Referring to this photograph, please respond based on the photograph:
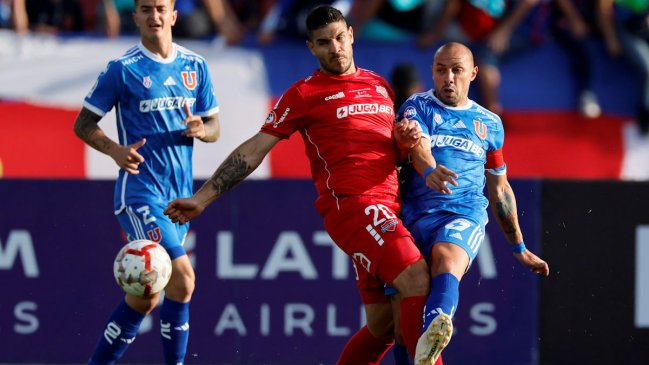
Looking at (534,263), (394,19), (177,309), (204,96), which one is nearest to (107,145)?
(204,96)

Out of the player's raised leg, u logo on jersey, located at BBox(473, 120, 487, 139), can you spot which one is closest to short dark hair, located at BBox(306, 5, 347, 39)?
u logo on jersey, located at BBox(473, 120, 487, 139)

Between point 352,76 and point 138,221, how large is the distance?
1.71 metres

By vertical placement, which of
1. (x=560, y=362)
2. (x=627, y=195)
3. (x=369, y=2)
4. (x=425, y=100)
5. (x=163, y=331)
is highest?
(x=369, y=2)

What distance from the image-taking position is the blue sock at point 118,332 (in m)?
7.80

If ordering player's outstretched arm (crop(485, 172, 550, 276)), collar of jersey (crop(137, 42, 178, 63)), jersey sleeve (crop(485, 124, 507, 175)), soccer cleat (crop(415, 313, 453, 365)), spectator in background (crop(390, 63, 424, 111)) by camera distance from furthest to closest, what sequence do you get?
1. spectator in background (crop(390, 63, 424, 111))
2. collar of jersey (crop(137, 42, 178, 63))
3. player's outstretched arm (crop(485, 172, 550, 276))
4. jersey sleeve (crop(485, 124, 507, 175))
5. soccer cleat (crop(415, 313, 453, 365))

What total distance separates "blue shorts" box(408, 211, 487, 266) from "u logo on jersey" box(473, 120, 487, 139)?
0.50 metres

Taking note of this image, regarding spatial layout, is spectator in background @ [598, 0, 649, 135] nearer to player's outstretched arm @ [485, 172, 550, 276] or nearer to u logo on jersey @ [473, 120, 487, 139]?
player's outstretched arm @ [485, 172, 550, 276]

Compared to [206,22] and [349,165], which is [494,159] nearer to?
[349,165]

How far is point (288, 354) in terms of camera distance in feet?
30.7

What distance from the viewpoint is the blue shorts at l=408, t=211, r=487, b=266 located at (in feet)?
22.6

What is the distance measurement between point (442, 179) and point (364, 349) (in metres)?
1.42

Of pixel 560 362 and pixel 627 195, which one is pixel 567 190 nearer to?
pixel 627 195

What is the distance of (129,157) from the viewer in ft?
23.9

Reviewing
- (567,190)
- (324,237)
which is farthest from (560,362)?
(324,237)
